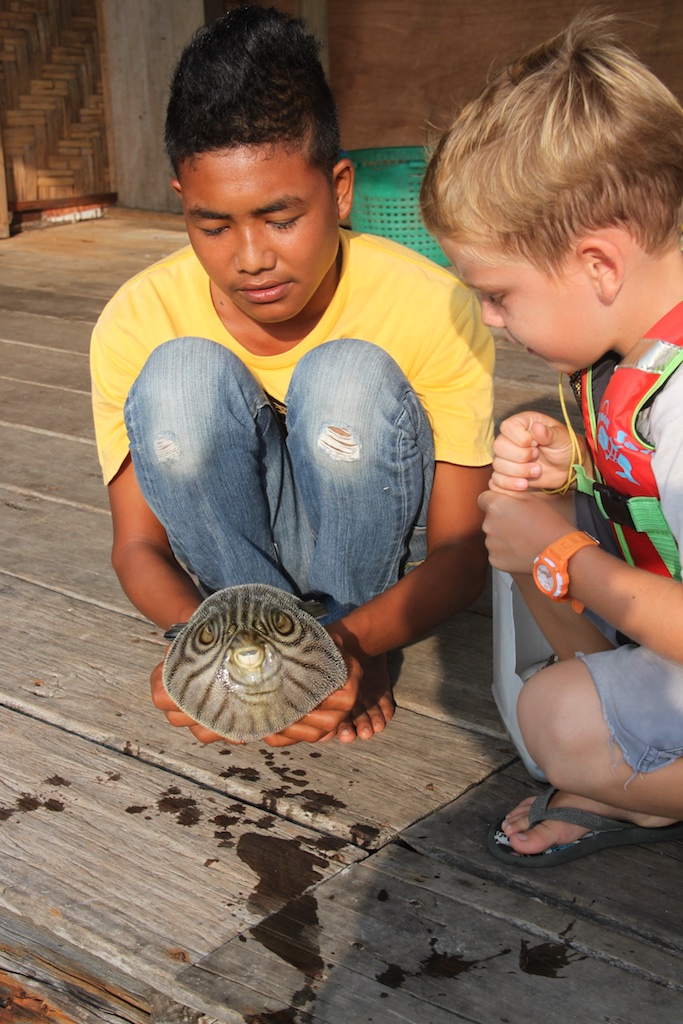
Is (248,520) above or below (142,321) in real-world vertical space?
below

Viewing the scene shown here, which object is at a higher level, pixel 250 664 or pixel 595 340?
pixel 595 340

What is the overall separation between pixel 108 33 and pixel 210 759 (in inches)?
187

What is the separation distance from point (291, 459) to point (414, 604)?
34 cm

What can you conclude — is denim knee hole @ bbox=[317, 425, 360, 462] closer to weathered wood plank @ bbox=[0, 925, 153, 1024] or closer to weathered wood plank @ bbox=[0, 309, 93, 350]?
weathered wood plank @ bbox=[0, 925, 153, 1024]

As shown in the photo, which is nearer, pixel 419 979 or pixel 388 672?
pixel 419 979

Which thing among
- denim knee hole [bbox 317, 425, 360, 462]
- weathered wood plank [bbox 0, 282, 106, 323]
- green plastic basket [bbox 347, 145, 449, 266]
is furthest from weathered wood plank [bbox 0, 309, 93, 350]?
denim knee hole [bbox 317, 425, 360, 462]

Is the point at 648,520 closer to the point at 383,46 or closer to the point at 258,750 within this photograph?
the point at 258,750

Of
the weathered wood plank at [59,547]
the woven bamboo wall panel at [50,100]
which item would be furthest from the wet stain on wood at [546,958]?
the woven bamboo wall panel at [50,100]

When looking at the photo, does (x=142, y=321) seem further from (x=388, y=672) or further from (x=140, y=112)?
(x=140, y=112)

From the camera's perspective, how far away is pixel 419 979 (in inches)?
48.5

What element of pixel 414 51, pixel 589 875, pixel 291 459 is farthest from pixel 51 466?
pixel 414 51

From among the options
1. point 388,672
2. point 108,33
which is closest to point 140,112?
point 108,33

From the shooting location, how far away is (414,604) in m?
1.71

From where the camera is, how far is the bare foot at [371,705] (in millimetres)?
1698
